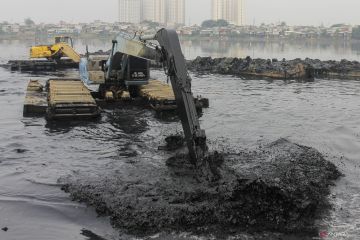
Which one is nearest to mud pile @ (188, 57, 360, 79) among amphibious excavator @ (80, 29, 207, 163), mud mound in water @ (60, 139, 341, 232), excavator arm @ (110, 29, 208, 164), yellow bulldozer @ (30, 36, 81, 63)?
yellow bulldozer @ (30, 36, 81, 63)

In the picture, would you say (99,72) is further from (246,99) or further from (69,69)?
(69,69)

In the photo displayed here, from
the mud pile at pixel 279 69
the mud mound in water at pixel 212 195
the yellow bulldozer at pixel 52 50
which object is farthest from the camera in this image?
the yellow bulldozer at pixel 52 50

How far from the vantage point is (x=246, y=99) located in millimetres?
25203

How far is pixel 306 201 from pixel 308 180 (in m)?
1.54

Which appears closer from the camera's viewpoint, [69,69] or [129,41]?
[129,41]

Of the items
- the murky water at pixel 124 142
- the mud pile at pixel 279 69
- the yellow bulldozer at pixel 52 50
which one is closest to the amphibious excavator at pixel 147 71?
the murky water at pixel 124 142

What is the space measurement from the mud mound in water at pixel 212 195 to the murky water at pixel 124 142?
362mm

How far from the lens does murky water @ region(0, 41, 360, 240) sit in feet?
29.9

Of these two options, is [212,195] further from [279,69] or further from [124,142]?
[279,69]

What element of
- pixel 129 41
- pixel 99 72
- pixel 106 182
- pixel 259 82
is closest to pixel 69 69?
pixel 259 82

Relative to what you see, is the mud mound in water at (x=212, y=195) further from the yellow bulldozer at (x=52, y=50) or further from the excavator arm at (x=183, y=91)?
the yellow bulldozer at (x=52, y=50)

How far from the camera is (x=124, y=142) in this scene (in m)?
15.2

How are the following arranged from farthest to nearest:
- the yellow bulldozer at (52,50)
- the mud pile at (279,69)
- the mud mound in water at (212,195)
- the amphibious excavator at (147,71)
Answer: the yellow bulldozer at (52,50), the mud pile at (279,69), the amphibious excavator at (147,71), the mud mound in water at (212,195)

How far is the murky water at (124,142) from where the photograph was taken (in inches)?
358
